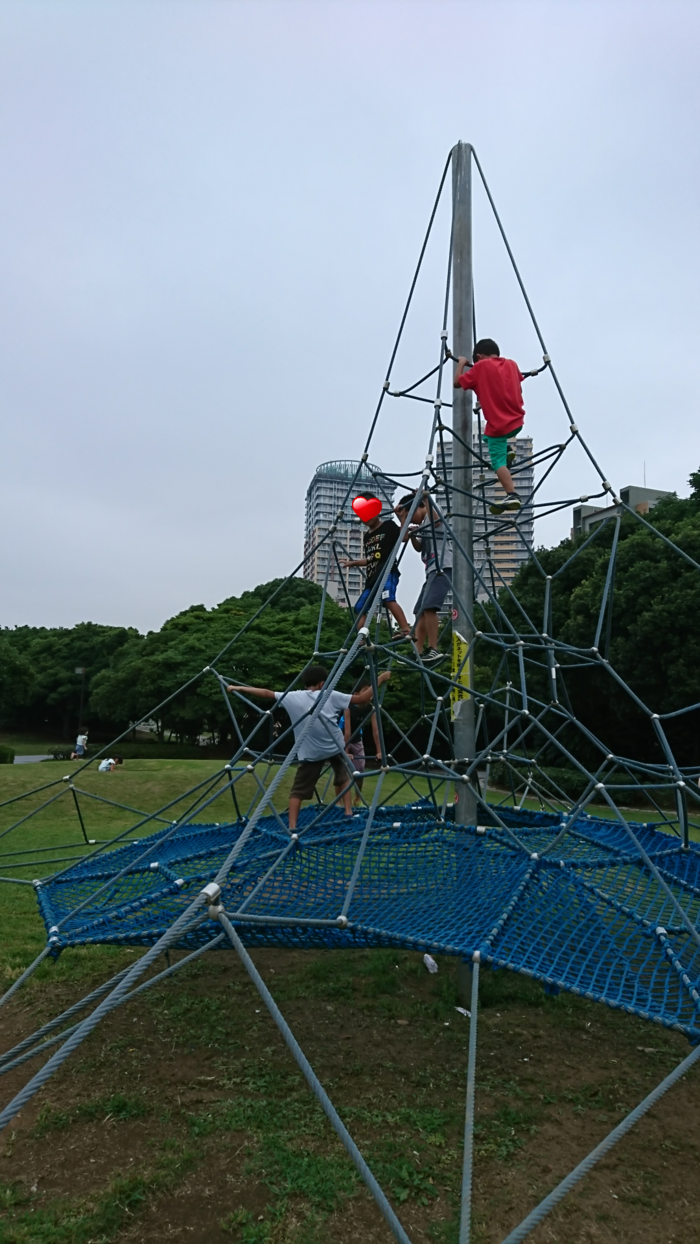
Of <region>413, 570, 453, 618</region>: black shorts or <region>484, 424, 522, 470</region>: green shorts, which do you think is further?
<region>413, 570, 453, 618</region>: black shorts

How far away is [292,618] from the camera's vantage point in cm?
2792

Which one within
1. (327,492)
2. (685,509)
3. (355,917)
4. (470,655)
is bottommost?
(355,917)

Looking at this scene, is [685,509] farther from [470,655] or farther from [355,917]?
[355,917]

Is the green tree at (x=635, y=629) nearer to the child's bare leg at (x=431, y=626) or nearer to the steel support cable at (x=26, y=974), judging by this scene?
the child's bare leg at (x=431, y=626)

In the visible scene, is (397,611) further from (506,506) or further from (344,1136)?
(344,1136)

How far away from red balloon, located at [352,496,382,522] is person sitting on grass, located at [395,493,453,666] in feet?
0.88

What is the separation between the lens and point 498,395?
4.86m

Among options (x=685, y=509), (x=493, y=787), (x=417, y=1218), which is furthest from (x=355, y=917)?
(x=685, y=509)

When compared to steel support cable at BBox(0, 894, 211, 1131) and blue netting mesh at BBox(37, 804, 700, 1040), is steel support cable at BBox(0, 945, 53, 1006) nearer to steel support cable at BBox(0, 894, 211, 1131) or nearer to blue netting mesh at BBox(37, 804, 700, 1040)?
blue netting mesh at BBox(37, 804, 700, 1040)

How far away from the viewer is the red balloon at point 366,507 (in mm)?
5938

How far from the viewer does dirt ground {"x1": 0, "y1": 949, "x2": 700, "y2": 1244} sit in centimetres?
265

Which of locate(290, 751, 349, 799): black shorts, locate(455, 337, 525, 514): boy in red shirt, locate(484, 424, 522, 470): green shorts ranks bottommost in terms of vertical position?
locate(290, 751, 349, 799): black shorts

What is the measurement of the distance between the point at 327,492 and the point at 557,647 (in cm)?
460

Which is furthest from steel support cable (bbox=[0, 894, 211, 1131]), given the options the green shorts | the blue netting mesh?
the green shorts
